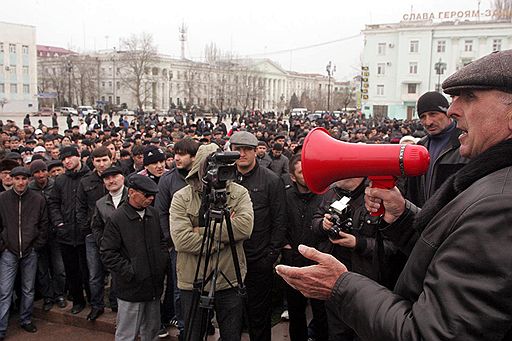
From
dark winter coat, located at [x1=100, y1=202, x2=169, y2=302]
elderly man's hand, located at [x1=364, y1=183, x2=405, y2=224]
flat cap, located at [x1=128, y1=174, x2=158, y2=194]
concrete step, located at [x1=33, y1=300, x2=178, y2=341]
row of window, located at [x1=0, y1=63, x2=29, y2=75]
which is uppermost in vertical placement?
row of window, located at [x1=0, y1=63, x2=29, y2=75]

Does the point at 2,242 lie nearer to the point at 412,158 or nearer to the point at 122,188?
the point at 122,188

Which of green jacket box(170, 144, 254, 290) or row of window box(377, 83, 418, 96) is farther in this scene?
row of window box(377, 83, 418, 96)

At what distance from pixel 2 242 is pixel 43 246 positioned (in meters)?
0.57

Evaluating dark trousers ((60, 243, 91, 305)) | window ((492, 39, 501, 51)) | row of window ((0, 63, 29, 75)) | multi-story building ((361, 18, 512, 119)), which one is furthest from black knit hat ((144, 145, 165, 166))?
row of window ((0, 63, 29, 75))

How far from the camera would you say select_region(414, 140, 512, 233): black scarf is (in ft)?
4.56

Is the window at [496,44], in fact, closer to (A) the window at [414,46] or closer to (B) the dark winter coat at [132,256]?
(A) the window at [414,46]

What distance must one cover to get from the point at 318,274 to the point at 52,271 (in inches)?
211

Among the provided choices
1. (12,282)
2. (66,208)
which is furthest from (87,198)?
(12,282)

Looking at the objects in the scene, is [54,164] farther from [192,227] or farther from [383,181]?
[383,181]

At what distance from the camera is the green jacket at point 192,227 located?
3.74 meters

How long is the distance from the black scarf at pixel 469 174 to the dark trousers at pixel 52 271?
Result: 5469 millimetres

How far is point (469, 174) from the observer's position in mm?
1452

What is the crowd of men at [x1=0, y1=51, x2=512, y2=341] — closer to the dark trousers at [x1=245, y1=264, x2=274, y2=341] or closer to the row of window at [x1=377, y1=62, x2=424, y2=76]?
the dark trousers at [x1=245, y1=264, x2=274, y2=341]

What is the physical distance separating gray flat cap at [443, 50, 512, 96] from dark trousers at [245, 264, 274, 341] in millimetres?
3349
